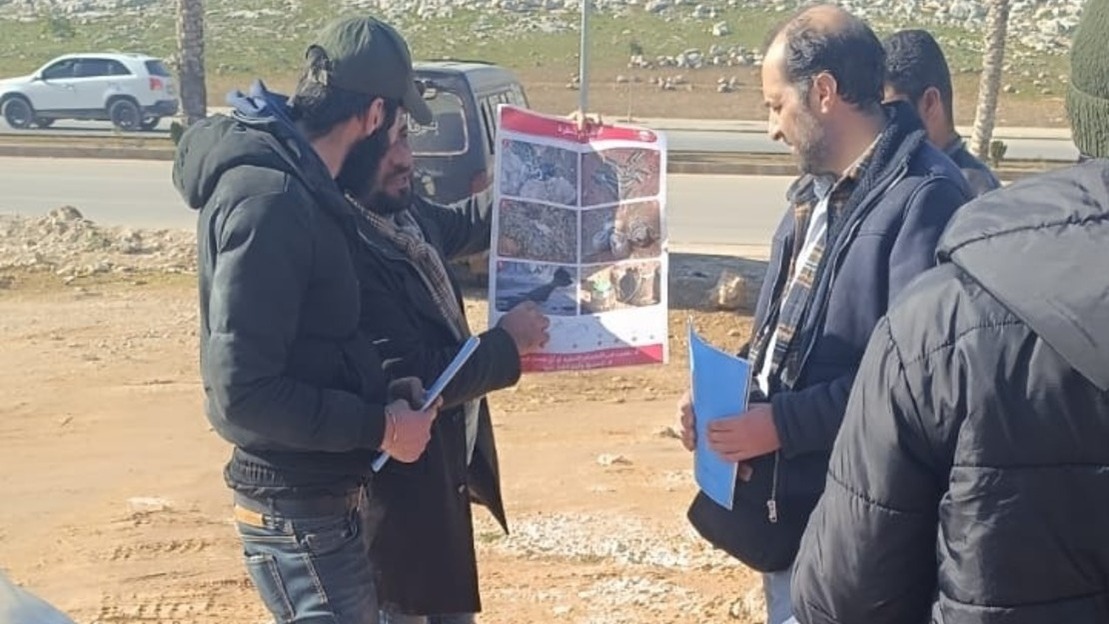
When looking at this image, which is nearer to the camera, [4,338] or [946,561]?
[946,561]

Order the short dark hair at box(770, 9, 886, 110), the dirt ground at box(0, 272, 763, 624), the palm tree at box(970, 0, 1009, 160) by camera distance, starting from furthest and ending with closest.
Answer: the palm tree at box(970, 0, 1009, 160) < the dirt ground at box(0, 272, 763, 624) < the short dark hair at box(770, 9, 886, 110)

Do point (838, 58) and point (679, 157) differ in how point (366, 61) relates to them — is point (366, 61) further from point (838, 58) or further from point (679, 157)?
point (679, 157)

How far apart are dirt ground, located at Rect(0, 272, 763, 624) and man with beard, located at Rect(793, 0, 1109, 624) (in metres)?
3.60

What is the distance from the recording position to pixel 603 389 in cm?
912

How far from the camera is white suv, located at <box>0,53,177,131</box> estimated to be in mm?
30391

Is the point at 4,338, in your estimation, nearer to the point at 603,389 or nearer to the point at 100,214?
the point at 603,389

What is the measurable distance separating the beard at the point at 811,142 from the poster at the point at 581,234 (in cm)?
43

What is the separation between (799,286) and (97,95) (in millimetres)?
29270

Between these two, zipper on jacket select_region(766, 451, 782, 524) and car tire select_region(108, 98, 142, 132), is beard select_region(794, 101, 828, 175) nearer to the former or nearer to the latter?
zipper on jacket select_region(766, 451, 782, 524)

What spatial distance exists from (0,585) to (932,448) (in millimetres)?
1805

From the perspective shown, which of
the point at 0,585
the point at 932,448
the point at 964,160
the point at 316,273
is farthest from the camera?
the point at 964,160

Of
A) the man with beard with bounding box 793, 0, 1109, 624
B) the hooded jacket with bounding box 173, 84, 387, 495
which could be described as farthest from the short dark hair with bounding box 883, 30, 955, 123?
the man with beard with bounding box 793, 0, 1109, 624

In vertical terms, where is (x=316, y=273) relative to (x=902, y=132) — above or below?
below

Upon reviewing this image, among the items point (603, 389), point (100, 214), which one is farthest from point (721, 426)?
point (100, 214)
